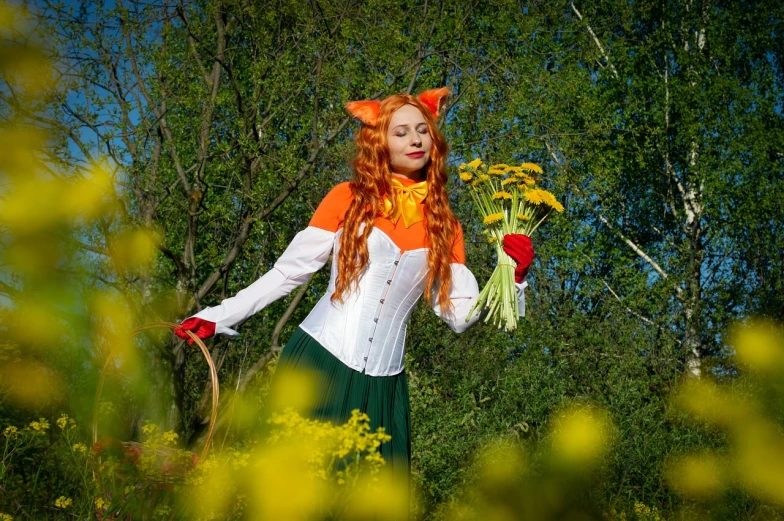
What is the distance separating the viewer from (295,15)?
17.7ft

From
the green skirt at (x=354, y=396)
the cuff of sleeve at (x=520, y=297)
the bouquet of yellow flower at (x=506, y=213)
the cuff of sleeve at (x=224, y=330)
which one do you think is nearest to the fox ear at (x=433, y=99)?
the bouquet of yellow flower at (x=506, y=213)

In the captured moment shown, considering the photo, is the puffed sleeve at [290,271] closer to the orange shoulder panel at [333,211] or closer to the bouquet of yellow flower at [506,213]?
the orange shoulder panel at [333,211]

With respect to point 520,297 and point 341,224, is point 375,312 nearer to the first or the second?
point 341,224

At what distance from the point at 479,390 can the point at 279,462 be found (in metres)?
4.22

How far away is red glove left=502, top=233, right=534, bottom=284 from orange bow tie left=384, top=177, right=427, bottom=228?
30 cm

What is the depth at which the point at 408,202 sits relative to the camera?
264 cm

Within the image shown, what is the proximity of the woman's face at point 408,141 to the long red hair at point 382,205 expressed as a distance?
23mm

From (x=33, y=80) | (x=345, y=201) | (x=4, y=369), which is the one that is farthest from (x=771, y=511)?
(x=33, y=80)

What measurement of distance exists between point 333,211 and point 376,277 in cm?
28

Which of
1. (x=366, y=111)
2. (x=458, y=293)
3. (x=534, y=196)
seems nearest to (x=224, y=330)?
(x=458, y=293)

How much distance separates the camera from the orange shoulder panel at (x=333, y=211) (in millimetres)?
2594

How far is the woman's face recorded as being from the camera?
270 cm

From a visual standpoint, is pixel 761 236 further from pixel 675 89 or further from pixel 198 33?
pixel 198 33

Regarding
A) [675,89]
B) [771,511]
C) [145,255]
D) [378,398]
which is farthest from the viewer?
[675,89]
